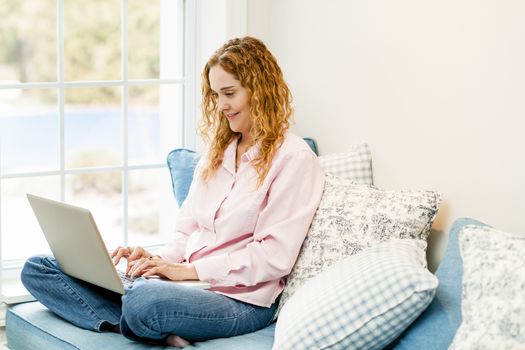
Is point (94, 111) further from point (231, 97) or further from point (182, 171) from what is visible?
point (231, 97)

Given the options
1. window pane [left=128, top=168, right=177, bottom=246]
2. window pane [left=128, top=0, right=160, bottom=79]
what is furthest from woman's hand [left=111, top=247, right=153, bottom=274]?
window pane [left=128, top=0, right=160, bottom=79]

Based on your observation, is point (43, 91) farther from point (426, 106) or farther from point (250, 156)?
point (426, 106)

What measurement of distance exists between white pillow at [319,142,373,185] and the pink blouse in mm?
148

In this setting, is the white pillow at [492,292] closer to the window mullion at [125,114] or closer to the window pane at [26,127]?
the window mullion at [125,114]

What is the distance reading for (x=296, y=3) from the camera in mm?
3455

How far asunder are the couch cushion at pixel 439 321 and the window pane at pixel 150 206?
1609mm

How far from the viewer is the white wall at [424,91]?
2.56 m

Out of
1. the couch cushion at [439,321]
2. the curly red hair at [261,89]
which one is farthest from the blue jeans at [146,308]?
the couch cushion at [439,321]

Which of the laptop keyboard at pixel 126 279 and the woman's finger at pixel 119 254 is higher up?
the woman's finger at pixel 119 254

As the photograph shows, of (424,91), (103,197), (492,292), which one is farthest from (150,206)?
(492,292)

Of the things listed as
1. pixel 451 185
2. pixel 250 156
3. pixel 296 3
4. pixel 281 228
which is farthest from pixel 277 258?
pixel 296 3

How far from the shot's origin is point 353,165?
3051 mm

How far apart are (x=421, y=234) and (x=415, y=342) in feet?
1.74

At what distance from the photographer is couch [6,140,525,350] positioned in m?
2.06
